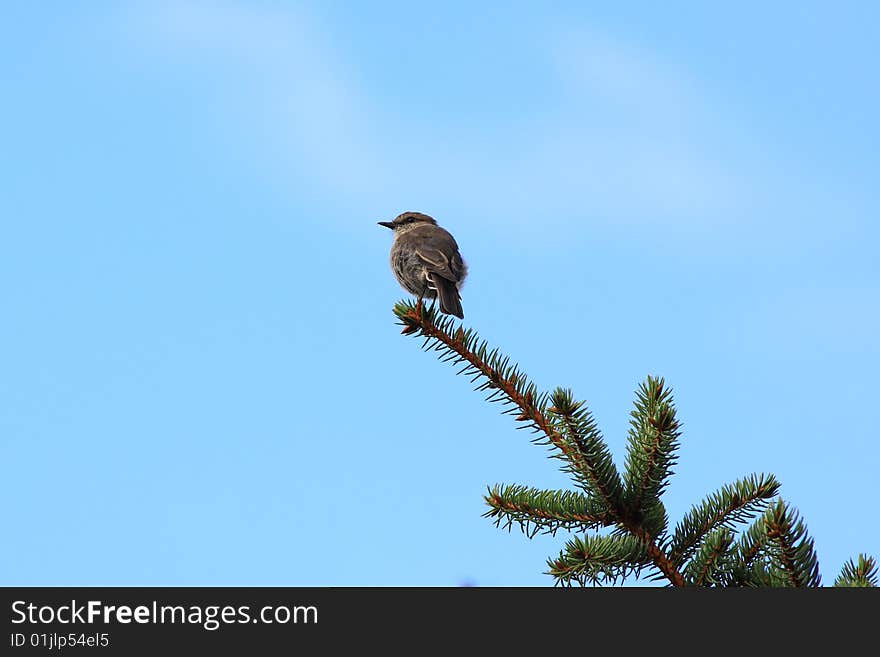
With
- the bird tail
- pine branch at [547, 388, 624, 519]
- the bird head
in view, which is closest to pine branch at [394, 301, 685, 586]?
pine branch at [547, 388, 624, 519]

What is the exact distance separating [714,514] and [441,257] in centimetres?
626

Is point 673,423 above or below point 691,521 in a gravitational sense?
above

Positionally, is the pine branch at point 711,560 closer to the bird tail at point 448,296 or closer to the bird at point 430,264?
the bird tail at point 448,296

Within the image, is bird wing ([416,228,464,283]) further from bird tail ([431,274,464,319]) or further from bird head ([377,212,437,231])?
bird head ([377,212,437,231])

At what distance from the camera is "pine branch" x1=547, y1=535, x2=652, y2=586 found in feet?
13.1

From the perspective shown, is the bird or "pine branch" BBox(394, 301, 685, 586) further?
the bird

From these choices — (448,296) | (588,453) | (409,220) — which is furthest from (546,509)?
(409,220)

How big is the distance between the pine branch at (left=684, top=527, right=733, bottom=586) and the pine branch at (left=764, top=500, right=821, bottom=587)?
0.28m

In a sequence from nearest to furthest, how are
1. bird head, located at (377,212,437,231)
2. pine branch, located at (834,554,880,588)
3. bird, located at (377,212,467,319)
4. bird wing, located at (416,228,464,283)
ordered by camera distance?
pine branch, located at (834,554,880,588)
bird, located at (377,212,467,319)
bird wing, located at (416,228,464,283)
bird head, located at (377,212,437,231)
